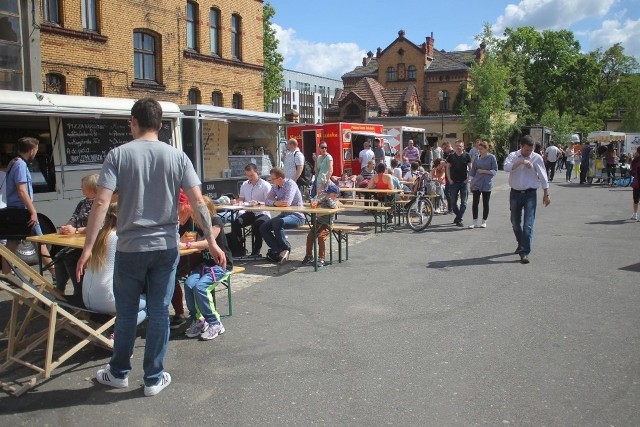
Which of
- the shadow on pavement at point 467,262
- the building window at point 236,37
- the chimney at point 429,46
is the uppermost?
the chimney at point 429,46

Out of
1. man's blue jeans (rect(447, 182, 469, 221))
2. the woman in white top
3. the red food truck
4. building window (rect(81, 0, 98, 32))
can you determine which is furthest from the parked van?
the red food truck

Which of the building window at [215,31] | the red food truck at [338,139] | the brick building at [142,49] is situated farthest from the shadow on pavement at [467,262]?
the building window at [215,31]

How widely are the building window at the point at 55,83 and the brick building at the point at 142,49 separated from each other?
29 millimetres

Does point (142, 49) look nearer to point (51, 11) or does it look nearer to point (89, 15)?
point (89, 15)

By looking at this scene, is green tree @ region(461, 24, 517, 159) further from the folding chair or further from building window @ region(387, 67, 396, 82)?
the folding chair

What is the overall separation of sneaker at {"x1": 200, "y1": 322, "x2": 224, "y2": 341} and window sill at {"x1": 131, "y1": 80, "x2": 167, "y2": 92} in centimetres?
1748

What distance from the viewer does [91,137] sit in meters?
10.2

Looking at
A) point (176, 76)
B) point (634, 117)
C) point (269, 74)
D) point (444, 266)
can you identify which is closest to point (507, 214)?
point (444, 266)

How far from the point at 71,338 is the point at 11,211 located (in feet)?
10.7

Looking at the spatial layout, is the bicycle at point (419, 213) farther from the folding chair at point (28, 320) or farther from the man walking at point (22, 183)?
the folding chair at point (28, 320)

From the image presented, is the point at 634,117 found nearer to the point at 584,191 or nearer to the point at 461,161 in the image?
the point at 584,191

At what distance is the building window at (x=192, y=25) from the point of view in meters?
23.9

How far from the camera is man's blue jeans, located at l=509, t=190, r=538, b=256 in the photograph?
8.95m

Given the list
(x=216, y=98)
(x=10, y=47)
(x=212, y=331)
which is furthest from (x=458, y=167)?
(x=216, y=98)
